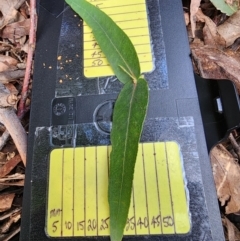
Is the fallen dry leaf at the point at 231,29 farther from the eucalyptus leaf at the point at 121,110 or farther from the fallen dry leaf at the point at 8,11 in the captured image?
the fallen dry leaf at the point at 8,11

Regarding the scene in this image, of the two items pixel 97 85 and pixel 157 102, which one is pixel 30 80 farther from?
pixel 157 102

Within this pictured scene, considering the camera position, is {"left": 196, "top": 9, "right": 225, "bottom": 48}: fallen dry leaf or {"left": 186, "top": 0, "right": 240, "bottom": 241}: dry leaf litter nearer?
{"left": 186, "top": 0, "right": 240, "bottom": 241}: dry leaf litter

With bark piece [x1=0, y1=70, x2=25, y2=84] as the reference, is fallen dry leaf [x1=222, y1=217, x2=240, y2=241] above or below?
below

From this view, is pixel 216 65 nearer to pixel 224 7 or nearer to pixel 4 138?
pixel 224 7

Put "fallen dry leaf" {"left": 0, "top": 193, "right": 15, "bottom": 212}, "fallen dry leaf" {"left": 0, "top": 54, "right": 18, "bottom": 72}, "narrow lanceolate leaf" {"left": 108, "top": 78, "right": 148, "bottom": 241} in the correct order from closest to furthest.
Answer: "narrow lanceolate leaf" {"left": 108, "top": 78, "right": 148, "bottom": 241} → "fallen dry leaf" {"left": 0, "top": 193, "right": 15, "bottom": 212} → "fallen dry leaf" {"left": 0, "top": 54, "right": 18, "bottom": 72}

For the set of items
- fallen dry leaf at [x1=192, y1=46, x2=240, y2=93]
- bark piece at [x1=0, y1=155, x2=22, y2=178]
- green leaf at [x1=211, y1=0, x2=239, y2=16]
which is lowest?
bark piece at [x1=0, y1=155, x2=22, y2=178]

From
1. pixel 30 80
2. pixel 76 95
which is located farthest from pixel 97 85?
pixel 30 80

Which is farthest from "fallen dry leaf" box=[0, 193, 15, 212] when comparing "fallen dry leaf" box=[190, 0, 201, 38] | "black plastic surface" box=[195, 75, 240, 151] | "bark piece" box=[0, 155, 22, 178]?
"fallen dry leaf" box=[190, 0, 201, 38]

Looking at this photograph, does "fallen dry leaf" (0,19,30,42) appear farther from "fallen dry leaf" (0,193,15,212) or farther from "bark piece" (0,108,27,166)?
"fallen dry leaf" (0,193,15,212)
